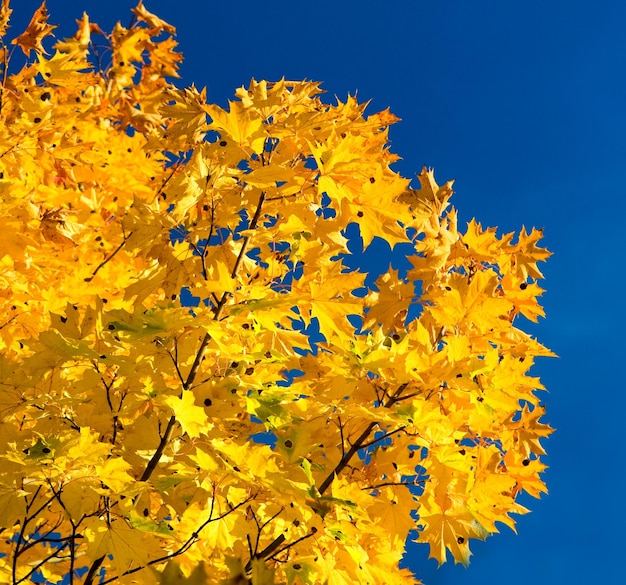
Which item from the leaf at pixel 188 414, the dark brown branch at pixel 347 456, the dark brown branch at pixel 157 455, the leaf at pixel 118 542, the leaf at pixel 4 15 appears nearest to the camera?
the leaf at pixel 188 414

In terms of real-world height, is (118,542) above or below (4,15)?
below

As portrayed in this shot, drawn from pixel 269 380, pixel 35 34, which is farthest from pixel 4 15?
pixel 269 380

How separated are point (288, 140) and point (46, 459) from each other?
1527 mm

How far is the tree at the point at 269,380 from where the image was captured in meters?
2.03

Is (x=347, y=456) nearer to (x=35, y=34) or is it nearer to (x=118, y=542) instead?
(x=118, y=542)

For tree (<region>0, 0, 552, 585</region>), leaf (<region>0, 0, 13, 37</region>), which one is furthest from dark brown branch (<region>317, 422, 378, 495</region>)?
leaf (<region>0, 0, 13, 37</region>)

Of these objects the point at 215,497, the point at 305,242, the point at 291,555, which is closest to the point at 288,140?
the point at 305,242

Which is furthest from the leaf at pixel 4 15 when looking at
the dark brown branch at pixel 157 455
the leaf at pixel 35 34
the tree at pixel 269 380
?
the dark brown branch at pixel 157 455

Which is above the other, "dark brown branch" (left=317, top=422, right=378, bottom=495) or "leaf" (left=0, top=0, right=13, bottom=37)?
"leaf" (left=0, top=0, right=13, bottom=37)

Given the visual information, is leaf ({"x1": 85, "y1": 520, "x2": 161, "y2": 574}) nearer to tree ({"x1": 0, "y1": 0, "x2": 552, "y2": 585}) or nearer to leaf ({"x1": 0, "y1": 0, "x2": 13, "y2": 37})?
tree ({"x1": 0, "y1": 0, "x2": 552, "y2": 585})

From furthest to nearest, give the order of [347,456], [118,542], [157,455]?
1. [347,456]
2. [157,455]
3. [118,542]

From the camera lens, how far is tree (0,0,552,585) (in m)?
2.03

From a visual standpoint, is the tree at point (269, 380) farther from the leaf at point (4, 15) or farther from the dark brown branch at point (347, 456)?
the leaf at point (4, 15)

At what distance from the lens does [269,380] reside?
2275mm
